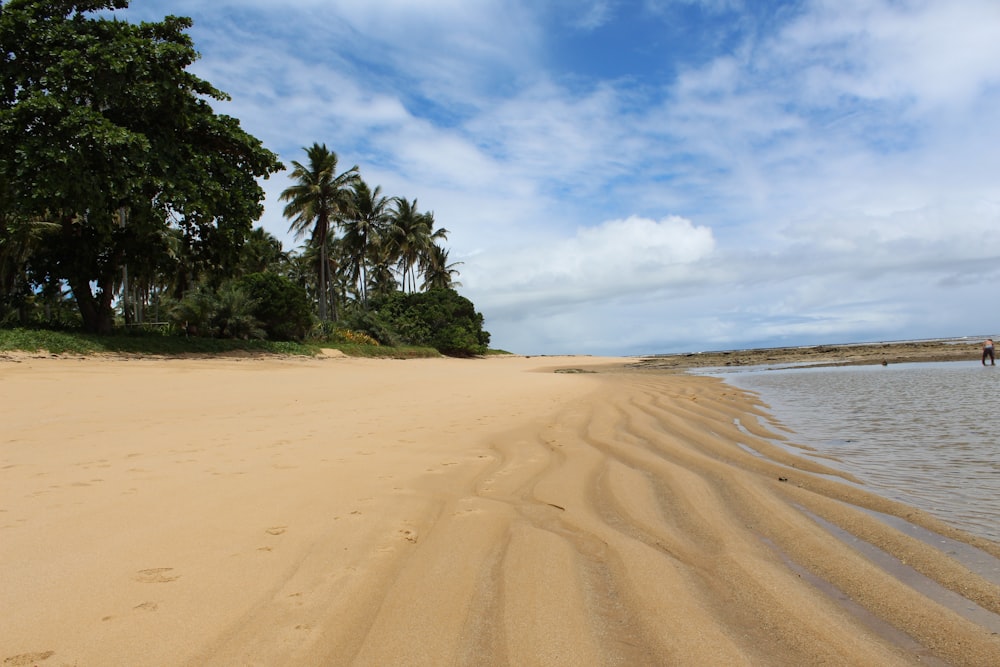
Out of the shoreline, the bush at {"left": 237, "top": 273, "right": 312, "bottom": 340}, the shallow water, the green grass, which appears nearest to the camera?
the shallow water

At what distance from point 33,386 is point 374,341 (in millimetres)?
21613

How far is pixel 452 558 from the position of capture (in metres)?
2.71

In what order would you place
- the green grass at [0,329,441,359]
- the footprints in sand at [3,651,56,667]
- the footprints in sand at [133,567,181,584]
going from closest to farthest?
the footprints in sand at [3,651,56,667] → the footprints in sand at [133,567,181,584] → the green grass at [0,329,441,359]

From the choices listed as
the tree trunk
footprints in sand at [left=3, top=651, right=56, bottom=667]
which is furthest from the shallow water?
the tree trunk

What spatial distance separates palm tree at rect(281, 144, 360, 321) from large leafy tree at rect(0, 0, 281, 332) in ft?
46.8

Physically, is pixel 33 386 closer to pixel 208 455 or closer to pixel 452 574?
pixel 208 455

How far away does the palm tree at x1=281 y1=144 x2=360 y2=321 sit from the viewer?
33.4 metres

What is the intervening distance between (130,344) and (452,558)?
16.4m

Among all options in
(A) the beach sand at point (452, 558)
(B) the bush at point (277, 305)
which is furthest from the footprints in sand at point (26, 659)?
(B) the bush at point (277, 305)

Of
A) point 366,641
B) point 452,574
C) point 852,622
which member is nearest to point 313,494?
point 452,574

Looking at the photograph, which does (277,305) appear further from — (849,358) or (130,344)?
(849,358)

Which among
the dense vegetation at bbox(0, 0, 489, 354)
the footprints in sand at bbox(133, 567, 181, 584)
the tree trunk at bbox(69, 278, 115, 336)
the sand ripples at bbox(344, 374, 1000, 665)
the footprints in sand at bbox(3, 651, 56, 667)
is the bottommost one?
the sand ripples at bbox(344, 374, 1000, 665)

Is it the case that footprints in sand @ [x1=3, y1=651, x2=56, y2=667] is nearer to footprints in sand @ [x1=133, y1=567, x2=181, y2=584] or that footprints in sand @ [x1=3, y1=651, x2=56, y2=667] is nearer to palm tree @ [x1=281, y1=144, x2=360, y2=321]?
footprints in sand @ [x1=133, y1=567, x2=181, y2=584]

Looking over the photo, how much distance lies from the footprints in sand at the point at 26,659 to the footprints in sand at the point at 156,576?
511 millimetres
